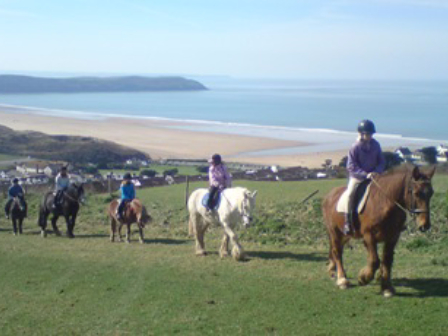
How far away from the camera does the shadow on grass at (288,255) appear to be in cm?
1360

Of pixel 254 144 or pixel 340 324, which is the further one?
Answer: pixel 254 144

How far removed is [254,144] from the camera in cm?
6203

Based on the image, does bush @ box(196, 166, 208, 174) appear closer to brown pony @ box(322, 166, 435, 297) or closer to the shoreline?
the shoreline

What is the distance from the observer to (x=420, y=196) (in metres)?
8.45

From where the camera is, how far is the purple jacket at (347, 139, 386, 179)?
31.9ft

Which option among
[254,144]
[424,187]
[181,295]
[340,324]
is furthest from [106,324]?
[254,144]

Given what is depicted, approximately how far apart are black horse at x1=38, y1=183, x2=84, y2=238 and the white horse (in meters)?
5.95

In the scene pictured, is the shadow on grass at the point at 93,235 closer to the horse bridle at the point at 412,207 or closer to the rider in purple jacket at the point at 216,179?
the rider in purple jacket at the point at 216,179

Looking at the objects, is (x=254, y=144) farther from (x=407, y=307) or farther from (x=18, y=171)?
(x=407, y=307)

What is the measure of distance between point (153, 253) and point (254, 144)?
47081 mm

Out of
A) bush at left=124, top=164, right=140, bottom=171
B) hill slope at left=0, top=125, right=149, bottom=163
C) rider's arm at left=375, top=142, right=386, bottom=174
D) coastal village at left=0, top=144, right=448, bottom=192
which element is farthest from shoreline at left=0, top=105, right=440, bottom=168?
rider's arm at left=375, top=142, right=386, bottom=174

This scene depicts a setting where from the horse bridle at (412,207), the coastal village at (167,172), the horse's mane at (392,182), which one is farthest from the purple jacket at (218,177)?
the coastal village at (167,172)

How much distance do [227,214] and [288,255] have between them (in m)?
1.72

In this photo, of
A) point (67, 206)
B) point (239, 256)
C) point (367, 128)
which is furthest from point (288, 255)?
point (67, 206)
